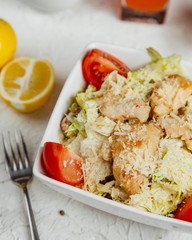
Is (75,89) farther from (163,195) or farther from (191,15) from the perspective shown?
(191,15)

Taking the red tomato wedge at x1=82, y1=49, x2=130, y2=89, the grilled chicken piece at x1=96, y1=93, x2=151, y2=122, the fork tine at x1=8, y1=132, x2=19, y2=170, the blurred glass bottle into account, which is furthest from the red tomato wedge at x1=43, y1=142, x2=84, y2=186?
the blurred glass bottle

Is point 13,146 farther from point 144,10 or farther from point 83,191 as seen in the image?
point 144,10

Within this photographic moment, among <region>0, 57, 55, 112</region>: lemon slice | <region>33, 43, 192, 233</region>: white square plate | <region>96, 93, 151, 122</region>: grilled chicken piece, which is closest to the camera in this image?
<region>33, 43, 192, 233</region>: white square plate

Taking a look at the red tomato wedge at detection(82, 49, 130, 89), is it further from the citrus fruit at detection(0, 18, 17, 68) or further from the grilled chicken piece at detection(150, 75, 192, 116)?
the citrus fruit at detection(0, 18, 17, 68)

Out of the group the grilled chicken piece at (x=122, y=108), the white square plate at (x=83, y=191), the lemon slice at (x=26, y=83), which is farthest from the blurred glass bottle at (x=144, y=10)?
the grilled chicken piece at (x=122, y=108)

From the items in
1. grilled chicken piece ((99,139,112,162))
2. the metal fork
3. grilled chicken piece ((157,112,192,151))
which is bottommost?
the metal fork

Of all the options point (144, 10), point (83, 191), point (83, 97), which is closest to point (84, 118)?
point (83, 97)

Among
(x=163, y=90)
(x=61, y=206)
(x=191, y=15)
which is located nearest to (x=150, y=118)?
(x=163, y=90)
